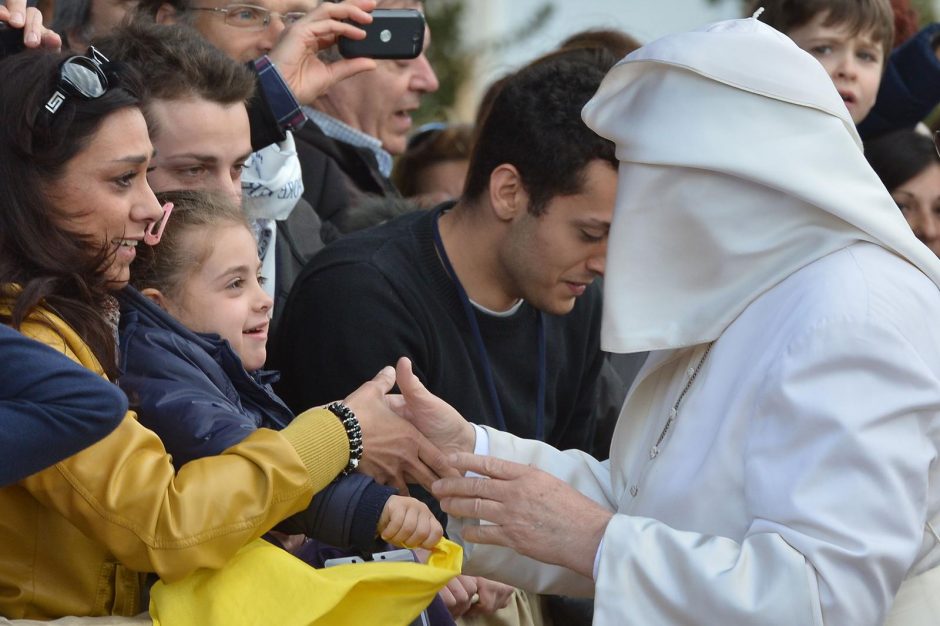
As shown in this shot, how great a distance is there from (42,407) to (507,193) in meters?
2.28

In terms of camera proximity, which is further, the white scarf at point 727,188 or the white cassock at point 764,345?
the white scarf at point 727,188

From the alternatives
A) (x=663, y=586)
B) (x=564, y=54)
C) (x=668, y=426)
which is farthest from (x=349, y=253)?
(x=663, y=586)

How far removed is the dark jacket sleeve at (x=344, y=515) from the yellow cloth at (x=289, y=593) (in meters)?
0.18

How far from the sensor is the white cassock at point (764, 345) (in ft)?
9.25

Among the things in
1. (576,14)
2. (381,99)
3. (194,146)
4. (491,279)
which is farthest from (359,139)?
(576,14)

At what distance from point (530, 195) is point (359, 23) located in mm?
990

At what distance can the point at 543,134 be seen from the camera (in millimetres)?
4512

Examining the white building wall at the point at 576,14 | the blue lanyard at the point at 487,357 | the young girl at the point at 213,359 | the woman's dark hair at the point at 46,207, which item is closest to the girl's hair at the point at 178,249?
the young girl at the point at 213,359

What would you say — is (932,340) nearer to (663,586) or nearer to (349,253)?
(663,586)

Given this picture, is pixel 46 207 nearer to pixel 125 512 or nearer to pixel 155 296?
pixel 155 296

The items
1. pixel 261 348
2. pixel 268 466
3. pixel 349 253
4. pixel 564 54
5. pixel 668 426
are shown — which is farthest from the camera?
pixel 564 54

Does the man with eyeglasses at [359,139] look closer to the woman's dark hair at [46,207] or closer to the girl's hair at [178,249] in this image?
the girl's hair at [178,249]

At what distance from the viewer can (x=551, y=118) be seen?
452cm

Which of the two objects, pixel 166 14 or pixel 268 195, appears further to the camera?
pixel 166 14
